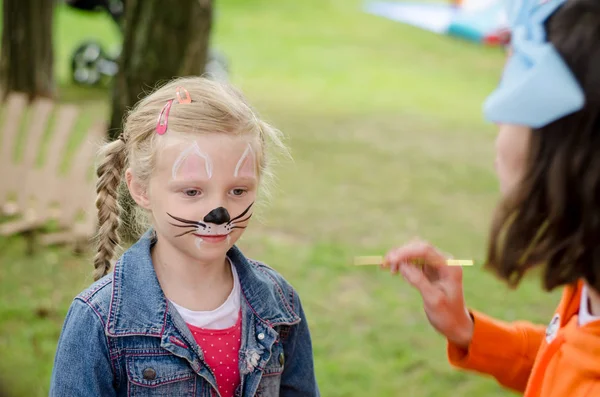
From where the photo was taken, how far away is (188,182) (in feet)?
5.70

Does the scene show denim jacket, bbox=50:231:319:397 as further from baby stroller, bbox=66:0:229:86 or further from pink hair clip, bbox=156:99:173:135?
baby stroller, bbox=66:0:229:86

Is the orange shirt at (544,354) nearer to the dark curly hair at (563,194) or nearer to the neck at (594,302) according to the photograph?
the neck at (594,302)

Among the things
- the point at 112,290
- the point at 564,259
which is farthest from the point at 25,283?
the point at 564,259

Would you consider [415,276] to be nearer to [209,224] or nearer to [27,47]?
[209,224]

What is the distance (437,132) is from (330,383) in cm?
780

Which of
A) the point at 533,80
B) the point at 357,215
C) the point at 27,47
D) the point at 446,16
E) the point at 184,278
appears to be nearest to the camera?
the point at 533,80

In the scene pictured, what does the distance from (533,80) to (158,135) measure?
2.96ft

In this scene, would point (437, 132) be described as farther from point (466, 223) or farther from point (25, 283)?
point (25, 283)

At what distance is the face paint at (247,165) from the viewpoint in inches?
70.1

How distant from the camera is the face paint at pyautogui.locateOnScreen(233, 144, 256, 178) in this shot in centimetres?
178

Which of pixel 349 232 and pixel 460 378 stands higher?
pixel 460 378

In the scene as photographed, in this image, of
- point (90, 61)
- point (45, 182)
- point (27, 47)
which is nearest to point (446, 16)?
point (90, 61)

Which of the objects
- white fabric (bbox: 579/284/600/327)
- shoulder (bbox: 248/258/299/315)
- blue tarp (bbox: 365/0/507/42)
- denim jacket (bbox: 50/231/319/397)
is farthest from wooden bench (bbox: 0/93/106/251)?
blue tarp (bbox: 365/0/507/42)

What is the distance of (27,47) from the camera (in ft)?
32.7
